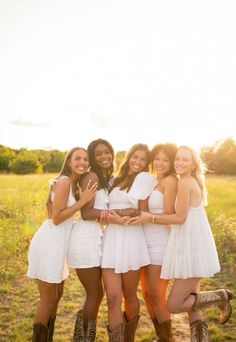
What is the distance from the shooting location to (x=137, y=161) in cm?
492

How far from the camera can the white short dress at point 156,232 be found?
477cm

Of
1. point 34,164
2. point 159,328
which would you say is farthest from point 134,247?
point 34,164

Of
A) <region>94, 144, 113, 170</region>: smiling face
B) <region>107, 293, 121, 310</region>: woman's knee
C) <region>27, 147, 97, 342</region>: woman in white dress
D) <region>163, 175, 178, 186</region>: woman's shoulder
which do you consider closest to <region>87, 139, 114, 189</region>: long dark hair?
<region>94, 144, 113, 170</region>: smiling face

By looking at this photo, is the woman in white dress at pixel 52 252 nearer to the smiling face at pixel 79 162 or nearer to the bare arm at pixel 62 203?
the bare arm at pixel 62 203

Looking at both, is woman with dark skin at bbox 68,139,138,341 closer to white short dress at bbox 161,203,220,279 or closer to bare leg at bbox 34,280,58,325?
bare leg at bbox 34,280,58,325

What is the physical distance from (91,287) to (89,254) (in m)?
0.38

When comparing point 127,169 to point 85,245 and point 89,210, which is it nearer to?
point 89,210

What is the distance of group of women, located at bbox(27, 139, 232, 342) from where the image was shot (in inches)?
179

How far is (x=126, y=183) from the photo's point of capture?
4.89 metres

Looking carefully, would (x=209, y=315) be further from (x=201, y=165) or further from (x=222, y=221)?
(x=222, y=221)

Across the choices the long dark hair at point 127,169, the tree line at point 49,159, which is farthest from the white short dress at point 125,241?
the tree line at point 49,159

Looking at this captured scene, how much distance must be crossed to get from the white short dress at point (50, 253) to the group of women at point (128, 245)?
11 mm

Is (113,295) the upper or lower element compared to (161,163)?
lower

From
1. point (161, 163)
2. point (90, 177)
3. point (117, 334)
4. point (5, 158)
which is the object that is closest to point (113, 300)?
point (117, 334)
